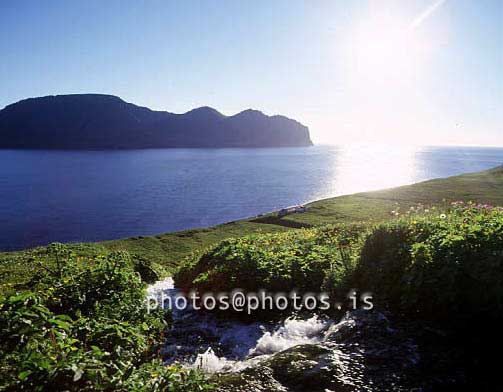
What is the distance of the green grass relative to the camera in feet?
77.2

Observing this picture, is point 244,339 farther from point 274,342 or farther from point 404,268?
point 404,268

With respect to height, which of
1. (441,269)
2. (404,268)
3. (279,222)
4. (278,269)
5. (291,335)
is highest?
(441,269)

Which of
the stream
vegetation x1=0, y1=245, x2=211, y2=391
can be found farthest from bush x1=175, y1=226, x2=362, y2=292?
vegetation x1=0, y1=245, x2=211, y2=391

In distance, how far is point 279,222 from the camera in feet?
155

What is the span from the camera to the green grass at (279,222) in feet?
77.2

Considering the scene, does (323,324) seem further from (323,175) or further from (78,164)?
(78,164)

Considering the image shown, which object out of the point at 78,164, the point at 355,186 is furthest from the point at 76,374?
the point at 78,164

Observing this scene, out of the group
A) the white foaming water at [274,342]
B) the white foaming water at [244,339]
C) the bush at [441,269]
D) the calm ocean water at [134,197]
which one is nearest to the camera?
the white foaming water at [274,342]

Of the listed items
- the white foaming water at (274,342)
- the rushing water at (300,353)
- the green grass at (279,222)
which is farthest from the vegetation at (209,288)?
the green grass at (279,222)

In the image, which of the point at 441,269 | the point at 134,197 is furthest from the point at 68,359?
the point at 134,197

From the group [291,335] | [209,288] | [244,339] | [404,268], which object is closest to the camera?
[291,335]

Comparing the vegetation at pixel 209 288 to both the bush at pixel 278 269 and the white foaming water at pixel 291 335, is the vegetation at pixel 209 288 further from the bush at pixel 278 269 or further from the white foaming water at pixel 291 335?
the white foaming water at pixel 291 335

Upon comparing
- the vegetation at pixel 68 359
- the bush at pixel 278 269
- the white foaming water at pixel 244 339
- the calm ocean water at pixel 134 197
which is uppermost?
the vegetation at pixel 68 359

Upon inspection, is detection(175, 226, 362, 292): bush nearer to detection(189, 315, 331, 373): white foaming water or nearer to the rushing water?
the rushing water
